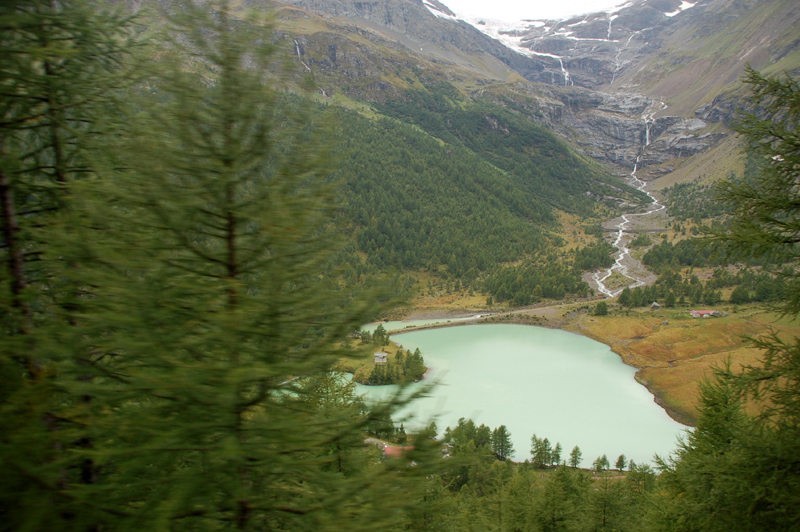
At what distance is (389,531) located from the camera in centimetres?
292

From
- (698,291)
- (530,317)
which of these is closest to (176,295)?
(530,317)

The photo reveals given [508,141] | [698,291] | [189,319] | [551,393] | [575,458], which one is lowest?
[575,458]

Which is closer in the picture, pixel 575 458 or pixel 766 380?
pixel 766 380

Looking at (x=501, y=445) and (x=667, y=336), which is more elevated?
(x=667, y=336)

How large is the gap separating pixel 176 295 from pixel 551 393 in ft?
139

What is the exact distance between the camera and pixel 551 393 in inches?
1608

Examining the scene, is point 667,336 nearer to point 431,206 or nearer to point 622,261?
point 622,261

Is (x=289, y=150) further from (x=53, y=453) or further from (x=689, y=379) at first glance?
(x=689, y=379)

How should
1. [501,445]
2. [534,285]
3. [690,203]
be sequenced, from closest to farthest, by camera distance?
[501,445]
[534,285]
[690,203]

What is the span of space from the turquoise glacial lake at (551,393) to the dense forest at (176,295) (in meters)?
20.2

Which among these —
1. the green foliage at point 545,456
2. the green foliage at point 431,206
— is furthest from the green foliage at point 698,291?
the green foliage at point 545,456

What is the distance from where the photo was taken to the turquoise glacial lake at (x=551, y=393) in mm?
33000

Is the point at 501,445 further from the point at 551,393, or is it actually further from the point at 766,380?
the point at 766,380

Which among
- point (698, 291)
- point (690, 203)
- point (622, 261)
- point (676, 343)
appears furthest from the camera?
point (690, 203)
